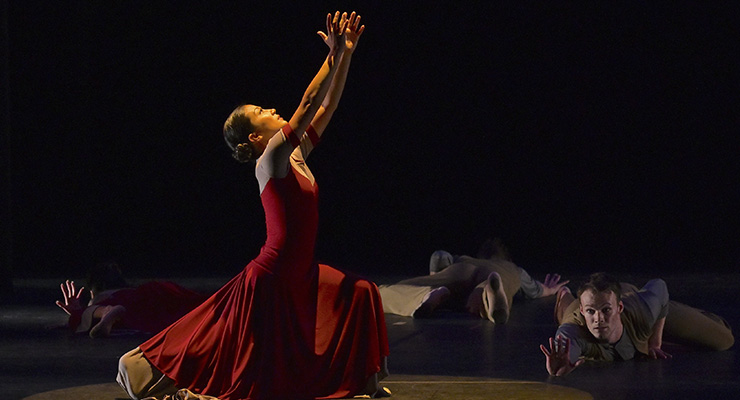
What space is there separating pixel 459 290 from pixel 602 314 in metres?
2.17

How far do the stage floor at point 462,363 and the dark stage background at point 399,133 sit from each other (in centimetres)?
266

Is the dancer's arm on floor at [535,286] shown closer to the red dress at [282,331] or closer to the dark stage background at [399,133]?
the dark stage background at [399,133]

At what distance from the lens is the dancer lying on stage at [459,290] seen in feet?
19.8

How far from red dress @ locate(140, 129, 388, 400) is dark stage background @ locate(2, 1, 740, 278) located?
5274mm

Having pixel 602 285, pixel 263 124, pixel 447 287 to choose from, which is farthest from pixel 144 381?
pixel 447 287

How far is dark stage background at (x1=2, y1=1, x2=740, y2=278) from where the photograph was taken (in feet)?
30.1

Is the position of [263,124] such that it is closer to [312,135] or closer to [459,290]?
[312,135]

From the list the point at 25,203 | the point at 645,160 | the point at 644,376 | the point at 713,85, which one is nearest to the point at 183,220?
the point at 25,203

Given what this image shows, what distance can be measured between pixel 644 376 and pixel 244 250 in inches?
240

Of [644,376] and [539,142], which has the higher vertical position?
[539,142]

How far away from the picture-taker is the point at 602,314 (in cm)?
442

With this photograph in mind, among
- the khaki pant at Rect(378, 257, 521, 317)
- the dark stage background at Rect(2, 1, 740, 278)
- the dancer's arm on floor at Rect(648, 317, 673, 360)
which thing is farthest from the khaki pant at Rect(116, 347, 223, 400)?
the dark stage background at Rect(2, 1, 740, 278)

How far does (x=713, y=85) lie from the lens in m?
9.12

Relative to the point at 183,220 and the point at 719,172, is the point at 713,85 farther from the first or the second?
the point at 183,220
